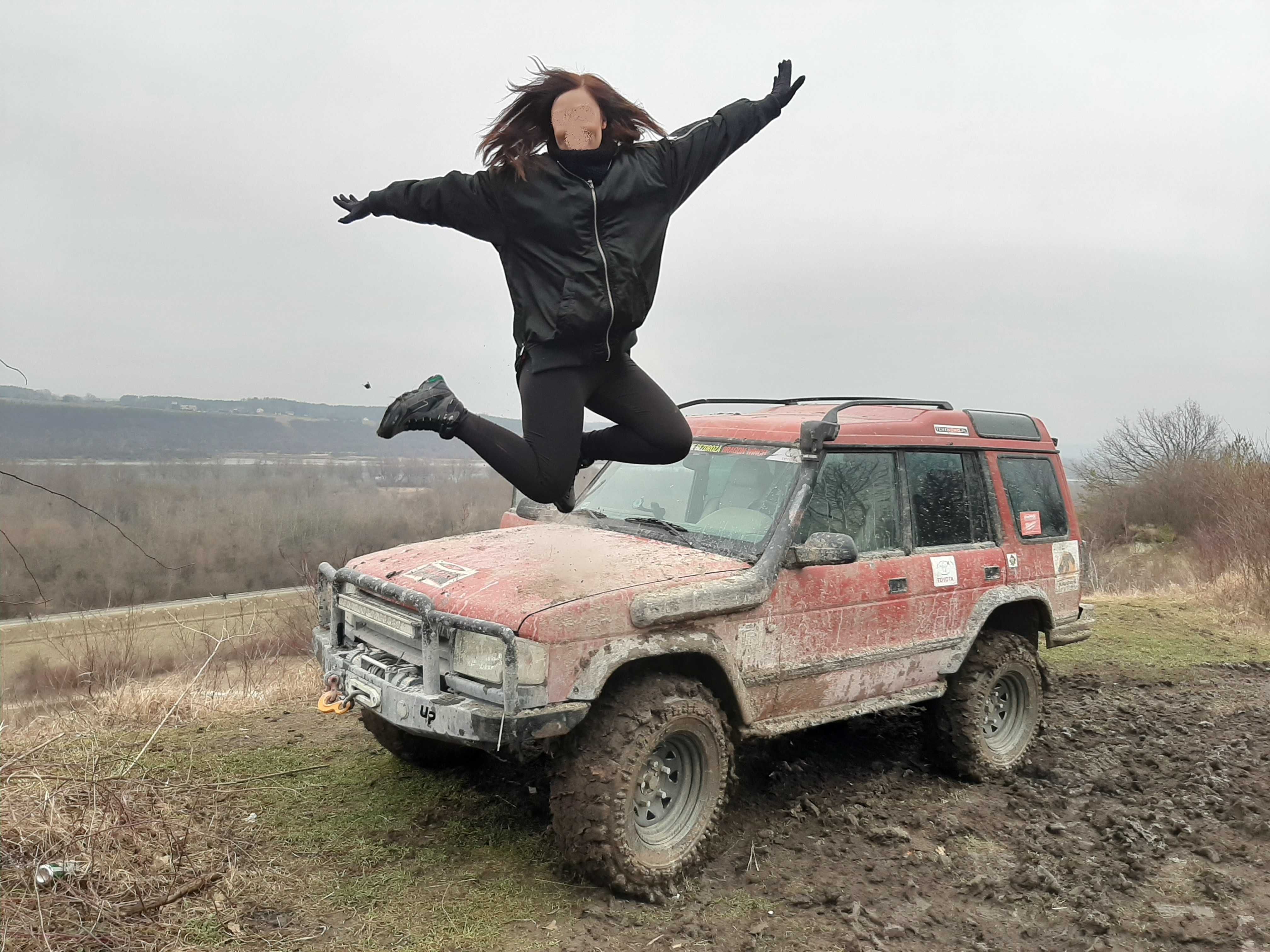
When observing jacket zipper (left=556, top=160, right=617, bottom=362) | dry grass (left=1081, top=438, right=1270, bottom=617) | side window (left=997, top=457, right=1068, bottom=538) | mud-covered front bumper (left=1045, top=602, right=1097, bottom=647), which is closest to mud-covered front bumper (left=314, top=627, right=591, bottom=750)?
jacket zipper (left=556, top=160, right=617, bottom=362)

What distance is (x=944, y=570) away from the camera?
4.71 m

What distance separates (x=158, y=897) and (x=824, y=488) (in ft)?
10.6

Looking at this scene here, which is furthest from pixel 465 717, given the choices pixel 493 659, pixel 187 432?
pixel 187 432

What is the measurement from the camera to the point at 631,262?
10.5ft

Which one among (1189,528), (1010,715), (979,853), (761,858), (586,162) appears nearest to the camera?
(586,162)

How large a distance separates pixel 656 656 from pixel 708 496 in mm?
1277

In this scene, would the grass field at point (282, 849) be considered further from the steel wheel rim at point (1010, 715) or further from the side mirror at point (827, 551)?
the side mirror at point (827, 551)

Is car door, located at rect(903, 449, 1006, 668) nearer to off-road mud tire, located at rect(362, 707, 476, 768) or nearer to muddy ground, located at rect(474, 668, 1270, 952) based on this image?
muddy ground, located at rect(474, 668, 1270, 952)

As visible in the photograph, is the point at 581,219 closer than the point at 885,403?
Yes

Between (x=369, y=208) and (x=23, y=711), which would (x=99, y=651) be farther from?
(x=369, y=208)

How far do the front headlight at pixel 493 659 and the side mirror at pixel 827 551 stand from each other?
4.42ft

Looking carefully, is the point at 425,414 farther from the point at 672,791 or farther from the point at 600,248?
the point at 672,791

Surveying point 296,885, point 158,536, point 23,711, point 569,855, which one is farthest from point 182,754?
point 158,536

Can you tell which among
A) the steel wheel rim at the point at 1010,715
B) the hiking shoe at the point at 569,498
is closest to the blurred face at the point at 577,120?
the hiking shoe at the point at 569,498
